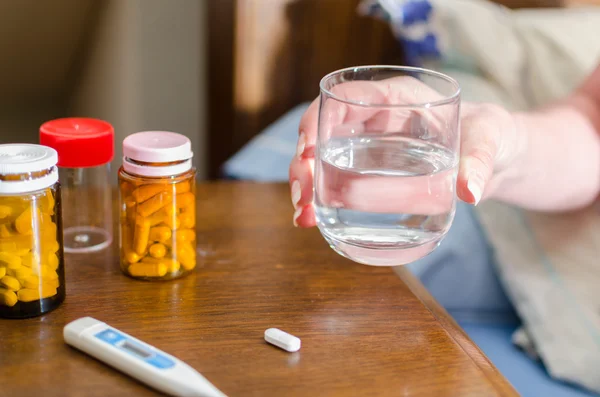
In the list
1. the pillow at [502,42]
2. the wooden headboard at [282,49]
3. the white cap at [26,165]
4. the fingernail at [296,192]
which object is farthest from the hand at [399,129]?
the wooden headboard at [282,49]

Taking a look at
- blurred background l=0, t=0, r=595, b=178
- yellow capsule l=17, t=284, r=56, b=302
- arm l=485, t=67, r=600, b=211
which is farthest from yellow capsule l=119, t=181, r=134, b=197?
blurred background l=0, t=0, r=595, b=178

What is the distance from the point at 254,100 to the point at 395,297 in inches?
37.2

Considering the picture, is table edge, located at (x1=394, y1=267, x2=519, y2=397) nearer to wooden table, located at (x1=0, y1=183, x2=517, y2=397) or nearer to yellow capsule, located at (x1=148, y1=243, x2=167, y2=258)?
wooden table, located at (x1=0, y1=183, x2=517, y2=397)

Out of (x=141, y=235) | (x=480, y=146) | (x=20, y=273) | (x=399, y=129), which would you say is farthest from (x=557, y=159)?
(x=20, y=273)

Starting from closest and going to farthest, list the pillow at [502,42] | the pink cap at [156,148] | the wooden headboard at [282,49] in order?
1. the pink cap at [156,148]
2. the pillow at [502,42]
3. the wooden headboard at [282,49]

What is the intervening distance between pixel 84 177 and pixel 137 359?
14.4 inches

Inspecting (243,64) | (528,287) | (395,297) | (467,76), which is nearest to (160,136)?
(395,297)

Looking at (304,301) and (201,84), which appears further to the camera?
(201,84)

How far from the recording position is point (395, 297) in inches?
25.5

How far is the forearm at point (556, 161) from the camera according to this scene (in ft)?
2.66

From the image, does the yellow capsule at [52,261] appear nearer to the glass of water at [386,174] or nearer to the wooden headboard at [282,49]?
the glass of water at [386,174]

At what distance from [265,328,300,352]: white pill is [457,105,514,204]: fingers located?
167 mm

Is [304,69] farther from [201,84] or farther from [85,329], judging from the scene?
[85,329]

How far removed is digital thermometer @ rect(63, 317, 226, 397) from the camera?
48 cm
